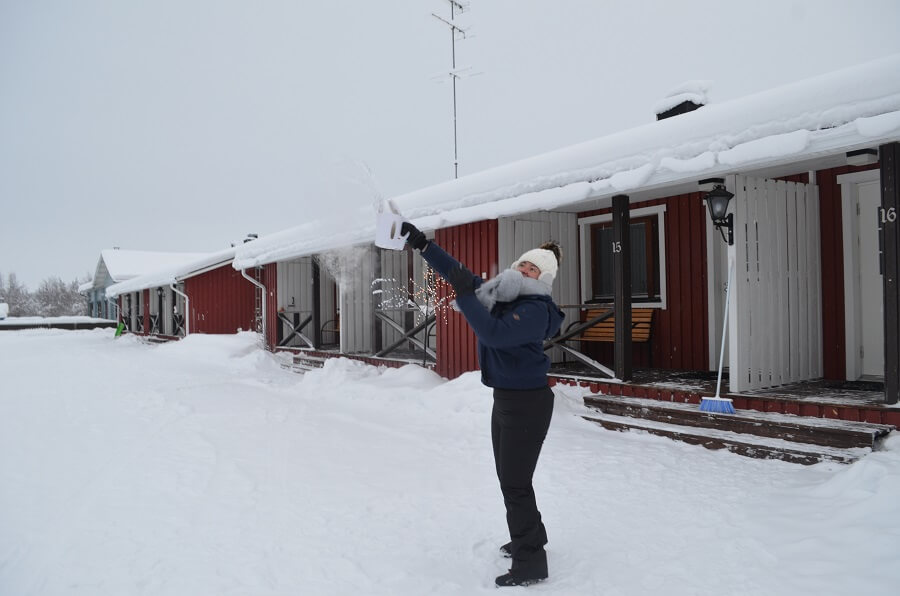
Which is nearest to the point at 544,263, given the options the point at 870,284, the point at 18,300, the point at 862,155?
the point at 862,155

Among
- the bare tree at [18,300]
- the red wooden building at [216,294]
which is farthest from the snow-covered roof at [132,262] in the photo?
the bare tree at [18,300]

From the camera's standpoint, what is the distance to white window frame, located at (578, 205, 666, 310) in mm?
7688

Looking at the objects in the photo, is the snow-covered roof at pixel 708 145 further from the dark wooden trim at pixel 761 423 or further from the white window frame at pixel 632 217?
the dark wooden trim at pixel 761 423

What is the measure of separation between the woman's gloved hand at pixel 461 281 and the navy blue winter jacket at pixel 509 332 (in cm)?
2

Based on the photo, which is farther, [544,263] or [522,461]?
[544,263]

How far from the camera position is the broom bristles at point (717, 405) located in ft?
16.1

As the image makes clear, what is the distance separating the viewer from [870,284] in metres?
5.97

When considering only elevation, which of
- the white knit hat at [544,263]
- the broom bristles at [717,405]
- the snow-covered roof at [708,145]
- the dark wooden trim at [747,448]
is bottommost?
the dark wooden trim at [747,448]

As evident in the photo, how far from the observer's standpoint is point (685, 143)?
5.15m

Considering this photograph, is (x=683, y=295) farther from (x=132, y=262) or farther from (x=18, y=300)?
(x=18, y=300)

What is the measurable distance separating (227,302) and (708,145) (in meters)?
14.7

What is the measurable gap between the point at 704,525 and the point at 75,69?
397 ft

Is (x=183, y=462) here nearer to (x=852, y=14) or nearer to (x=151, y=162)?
(x=852, y=14)

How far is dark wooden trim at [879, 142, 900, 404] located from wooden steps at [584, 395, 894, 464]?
47 cm
